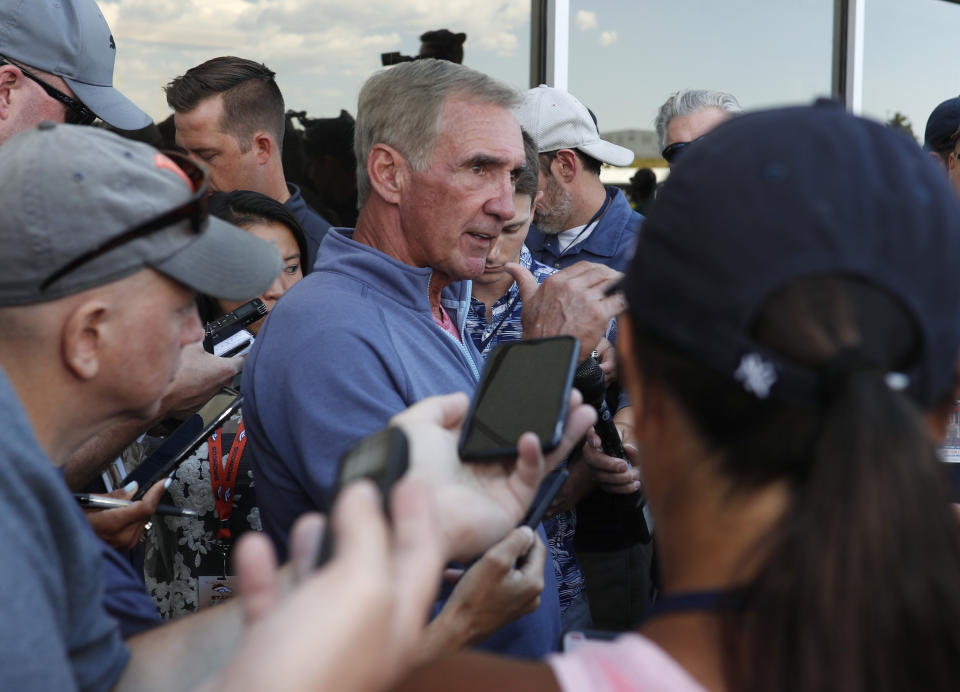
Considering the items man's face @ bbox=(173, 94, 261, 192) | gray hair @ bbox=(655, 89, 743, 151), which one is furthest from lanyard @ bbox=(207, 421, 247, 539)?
gray hair @ bbox=(655, 89, 743, 151)

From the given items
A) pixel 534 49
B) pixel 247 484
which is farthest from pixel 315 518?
pixel 534 49

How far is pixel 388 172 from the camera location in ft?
6.79

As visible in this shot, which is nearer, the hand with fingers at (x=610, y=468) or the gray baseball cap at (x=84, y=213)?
the gray baseball cap at (x=84, y=213)

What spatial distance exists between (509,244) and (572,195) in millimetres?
900

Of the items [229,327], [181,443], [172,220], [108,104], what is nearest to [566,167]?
[229,327]

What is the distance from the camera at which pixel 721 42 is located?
5.88m

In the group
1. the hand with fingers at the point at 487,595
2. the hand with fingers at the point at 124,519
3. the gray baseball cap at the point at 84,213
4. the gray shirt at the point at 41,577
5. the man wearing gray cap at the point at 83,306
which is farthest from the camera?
the hand with fingers at the point at 124,519

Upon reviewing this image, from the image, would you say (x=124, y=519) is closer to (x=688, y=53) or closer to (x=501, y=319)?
(x=501, y=319)

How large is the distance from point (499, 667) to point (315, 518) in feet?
0.76

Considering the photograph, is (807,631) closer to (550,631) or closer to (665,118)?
(550,631)

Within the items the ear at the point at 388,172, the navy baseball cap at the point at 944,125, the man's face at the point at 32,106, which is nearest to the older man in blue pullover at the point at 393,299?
the ear at the point at 388,172

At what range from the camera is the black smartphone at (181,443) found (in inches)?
84.3

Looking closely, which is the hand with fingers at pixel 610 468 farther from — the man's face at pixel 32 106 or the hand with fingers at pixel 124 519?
the man's face at pixel 32 106

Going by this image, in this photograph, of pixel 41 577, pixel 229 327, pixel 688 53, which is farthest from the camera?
pixel 688 53
